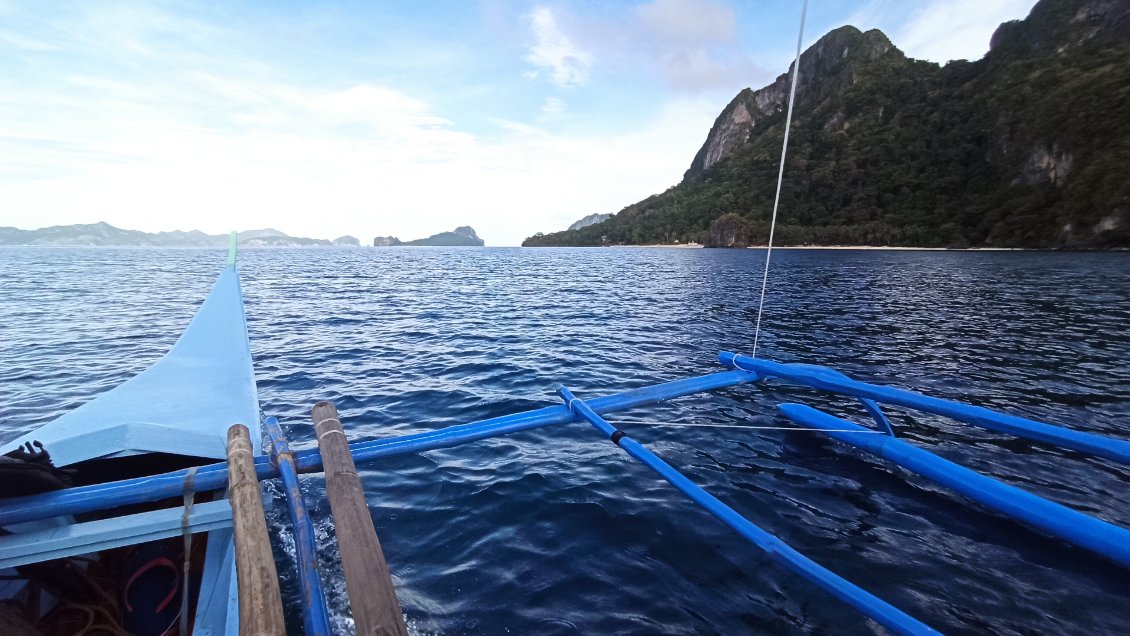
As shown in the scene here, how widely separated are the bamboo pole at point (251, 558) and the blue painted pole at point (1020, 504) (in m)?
4.41

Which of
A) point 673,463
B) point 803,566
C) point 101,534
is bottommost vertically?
point 673,463

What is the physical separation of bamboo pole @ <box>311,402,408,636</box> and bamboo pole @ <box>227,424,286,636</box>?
0.32m

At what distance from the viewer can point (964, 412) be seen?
4598 mm

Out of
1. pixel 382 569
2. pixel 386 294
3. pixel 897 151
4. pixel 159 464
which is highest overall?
pixel 897 151

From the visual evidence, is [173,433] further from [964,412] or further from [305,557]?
[964,412]

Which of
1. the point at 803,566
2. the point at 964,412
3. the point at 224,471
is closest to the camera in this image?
the point at 803,566

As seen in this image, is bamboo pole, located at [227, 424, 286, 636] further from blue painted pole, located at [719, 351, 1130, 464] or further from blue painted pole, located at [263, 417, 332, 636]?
blue painted pole, located at [719, 351, 1130, 464]

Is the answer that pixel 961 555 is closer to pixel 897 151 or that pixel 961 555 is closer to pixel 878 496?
pixel 878 496

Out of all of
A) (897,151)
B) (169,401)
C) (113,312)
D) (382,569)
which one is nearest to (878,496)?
(382,569)

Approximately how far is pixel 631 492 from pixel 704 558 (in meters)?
1.53

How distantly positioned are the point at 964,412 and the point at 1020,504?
56.3 inches

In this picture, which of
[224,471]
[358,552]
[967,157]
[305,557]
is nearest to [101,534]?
[224,471]

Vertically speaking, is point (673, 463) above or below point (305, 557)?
below

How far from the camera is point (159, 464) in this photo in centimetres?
488
